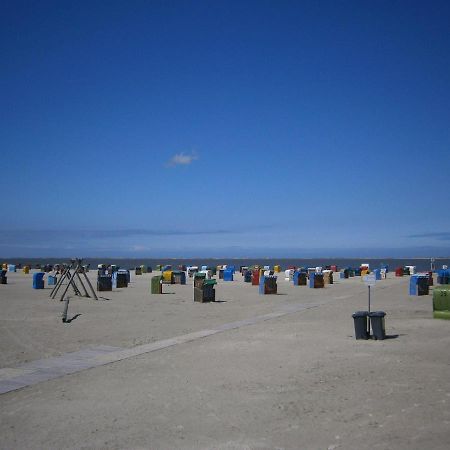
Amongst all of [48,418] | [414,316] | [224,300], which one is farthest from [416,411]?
[224,300]

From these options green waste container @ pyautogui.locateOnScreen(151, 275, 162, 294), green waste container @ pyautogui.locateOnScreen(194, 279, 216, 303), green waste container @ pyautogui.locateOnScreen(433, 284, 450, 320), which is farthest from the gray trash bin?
green waste container @ pyautogui.locateOnScreen(151, 275, 162, 294)

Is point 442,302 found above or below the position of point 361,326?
above

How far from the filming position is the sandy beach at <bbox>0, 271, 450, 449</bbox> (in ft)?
19.5

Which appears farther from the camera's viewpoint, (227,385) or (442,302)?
(442,302)

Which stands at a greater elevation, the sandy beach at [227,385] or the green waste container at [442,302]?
the green waste container at [442,302]

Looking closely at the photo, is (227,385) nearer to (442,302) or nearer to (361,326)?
(361,326)

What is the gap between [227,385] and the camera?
27.1 ft

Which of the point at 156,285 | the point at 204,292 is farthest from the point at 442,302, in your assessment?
the point at 156,285

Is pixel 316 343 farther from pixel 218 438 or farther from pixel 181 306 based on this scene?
pixel 181 306

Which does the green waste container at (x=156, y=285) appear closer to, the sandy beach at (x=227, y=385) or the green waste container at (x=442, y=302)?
the sandy beach at (x=227, y=385)

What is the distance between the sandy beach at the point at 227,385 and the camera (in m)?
5.94

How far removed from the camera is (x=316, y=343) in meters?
12.2

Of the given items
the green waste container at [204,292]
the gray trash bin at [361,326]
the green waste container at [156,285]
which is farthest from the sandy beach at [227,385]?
the green waste container at [156,285]

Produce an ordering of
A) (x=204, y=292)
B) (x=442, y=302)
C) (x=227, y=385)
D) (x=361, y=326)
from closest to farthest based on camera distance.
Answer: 1. (x=227, y=385)
2. (x=361, y=326)
3. (x=442, y=302)
4. (x=204, y=292)
